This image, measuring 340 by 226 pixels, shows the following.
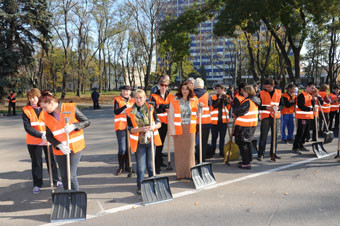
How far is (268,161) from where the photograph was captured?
7082 millimetres

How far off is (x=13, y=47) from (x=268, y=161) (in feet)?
82.4

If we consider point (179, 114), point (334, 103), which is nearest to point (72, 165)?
point (179, 114)

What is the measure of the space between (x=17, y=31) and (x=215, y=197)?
26.4 metres

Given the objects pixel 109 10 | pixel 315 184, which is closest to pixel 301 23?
pixel 315 184

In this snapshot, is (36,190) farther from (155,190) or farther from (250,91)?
(250,91)

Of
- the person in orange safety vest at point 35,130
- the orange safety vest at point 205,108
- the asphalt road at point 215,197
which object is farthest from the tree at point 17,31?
the orange safety vest at point 205,108

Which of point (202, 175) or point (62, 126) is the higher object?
point (62, 126)

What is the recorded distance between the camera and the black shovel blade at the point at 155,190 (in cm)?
463

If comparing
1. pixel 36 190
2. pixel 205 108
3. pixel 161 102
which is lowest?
pixel 36 190

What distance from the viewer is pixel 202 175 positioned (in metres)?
5.46

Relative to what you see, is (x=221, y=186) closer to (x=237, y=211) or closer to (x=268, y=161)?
(x=237, y=211)

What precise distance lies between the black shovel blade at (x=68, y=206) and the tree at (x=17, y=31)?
23.1 m

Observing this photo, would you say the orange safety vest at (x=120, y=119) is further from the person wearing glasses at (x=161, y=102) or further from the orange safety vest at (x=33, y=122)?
the orange safety vest at (x=33, y=122)

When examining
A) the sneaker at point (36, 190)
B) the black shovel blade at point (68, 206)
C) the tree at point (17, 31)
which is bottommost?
the sneaker at point (36, 190)
